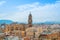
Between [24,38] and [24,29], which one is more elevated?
[24,29]

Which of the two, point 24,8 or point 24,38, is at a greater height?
point 24,8

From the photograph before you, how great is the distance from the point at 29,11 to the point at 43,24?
1.23 feet

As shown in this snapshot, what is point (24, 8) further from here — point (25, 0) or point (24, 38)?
point (24, 38)

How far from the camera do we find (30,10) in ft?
8.50

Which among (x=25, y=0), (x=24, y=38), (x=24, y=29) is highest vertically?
(x=25, y=0)

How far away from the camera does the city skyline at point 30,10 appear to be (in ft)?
8.47

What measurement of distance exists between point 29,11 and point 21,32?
439 mm

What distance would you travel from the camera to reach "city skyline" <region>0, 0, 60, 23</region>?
258 cm

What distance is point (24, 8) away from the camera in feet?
8.59

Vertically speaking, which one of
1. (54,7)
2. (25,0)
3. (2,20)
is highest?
(25,0)

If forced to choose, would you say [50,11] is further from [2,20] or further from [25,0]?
[2,20]

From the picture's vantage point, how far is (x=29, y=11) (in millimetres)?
2588

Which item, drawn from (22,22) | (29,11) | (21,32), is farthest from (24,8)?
(21,32)

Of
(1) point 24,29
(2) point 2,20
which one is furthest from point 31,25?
(2) point 2,20
